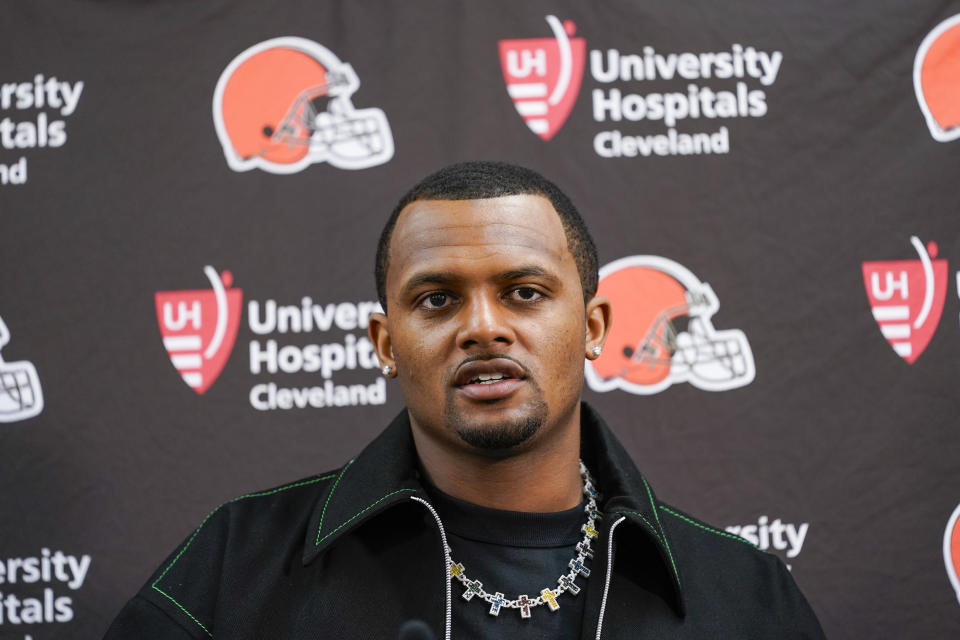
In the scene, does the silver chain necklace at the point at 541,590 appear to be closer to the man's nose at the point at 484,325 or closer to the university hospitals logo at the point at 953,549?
the man's nose at the point at 484,325

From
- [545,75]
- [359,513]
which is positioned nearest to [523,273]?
[359,513]

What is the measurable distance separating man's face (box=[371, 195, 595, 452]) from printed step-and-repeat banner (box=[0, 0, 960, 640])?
2.00 ft

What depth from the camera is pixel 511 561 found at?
1174mm

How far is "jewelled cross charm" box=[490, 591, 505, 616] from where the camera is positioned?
3.70ft

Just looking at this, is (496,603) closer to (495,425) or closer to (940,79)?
(495,425)

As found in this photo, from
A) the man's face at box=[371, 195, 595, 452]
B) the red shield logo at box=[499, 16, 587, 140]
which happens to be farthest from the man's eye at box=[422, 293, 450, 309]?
the red shield logo at box=[499, 16, 587, 140]

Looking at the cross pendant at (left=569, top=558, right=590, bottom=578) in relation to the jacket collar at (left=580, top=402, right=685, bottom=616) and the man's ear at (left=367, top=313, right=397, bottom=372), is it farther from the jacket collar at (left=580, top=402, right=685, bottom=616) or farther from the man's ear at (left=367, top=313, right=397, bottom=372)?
the man's ear at (left=367, top=313, right=397, bottom=372)

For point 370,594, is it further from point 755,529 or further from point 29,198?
point 29,198

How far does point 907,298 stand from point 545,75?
0.86m

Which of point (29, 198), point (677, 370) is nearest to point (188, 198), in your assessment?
point (29, 198)

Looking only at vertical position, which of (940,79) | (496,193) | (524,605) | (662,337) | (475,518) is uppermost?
(940,79)

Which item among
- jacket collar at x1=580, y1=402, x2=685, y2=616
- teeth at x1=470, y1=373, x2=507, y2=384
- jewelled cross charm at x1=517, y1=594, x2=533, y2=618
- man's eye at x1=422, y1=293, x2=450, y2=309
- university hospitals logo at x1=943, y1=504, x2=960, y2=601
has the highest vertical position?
man's eye at x1=422, y1=293, x2=450, y2=309

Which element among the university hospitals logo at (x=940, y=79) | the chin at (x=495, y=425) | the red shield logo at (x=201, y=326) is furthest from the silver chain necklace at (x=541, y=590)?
the university hospitals logo at (x=940, y=79)

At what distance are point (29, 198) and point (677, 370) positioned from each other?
4.34ft
